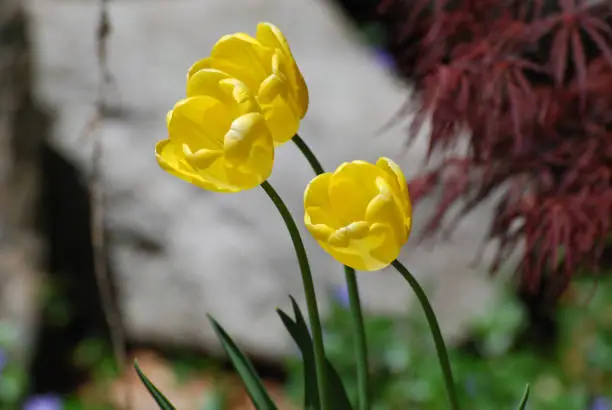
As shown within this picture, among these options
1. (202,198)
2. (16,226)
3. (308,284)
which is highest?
(308,284)

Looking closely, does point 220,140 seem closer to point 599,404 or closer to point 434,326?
point 434,326

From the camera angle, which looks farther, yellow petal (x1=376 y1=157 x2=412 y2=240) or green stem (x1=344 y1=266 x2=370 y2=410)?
green stem (x1=344 y1=266 x2=370 y2=410)

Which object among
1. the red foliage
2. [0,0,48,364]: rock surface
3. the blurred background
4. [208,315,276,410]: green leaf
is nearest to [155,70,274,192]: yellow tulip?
[208,315,276,410]: green leaf

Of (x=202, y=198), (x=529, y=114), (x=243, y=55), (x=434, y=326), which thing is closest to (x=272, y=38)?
(x=243, y=55)

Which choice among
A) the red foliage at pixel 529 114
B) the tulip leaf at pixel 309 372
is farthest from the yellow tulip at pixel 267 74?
the red foliage at pixel 529 114

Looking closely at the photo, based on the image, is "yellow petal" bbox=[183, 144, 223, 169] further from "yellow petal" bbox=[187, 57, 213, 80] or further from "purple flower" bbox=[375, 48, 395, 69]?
"purple flower" bbox=[375, 48, 395, 69]

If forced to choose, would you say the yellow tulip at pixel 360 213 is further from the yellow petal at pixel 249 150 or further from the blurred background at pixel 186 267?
the blurred background at pixel 186 267
